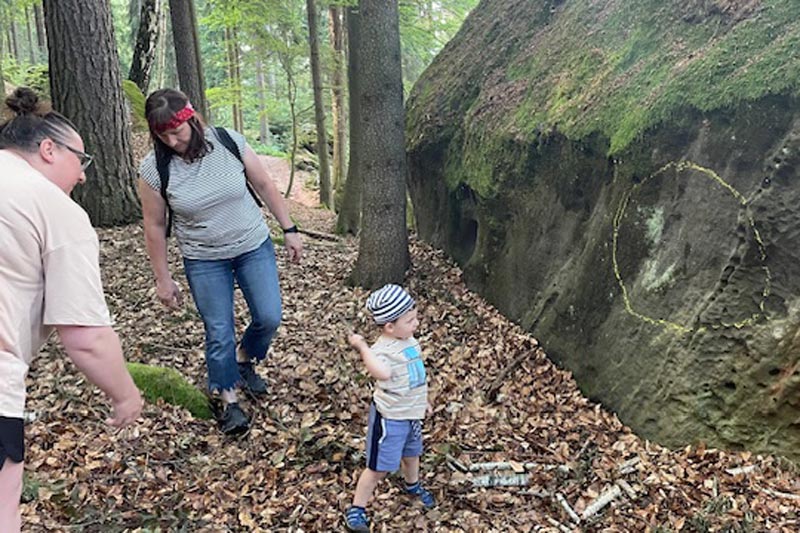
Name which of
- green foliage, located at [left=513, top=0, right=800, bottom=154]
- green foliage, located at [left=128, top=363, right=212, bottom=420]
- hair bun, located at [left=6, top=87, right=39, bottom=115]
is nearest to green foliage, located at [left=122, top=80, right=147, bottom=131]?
green foliage, located at [left=513, top=0, right=800, bottom=154]

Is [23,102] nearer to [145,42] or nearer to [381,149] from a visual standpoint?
[381,149]

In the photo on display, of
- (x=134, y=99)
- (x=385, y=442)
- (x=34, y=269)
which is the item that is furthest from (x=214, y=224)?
(x=134, y=99)

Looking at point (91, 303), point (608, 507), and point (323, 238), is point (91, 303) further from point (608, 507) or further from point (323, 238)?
point (323, 238)

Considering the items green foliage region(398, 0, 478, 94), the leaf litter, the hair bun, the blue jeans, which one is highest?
green foliage region(398, 0, 478, 94)

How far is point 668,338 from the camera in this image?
4.29m

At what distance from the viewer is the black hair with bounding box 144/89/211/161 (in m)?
3.76

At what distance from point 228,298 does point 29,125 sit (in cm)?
223

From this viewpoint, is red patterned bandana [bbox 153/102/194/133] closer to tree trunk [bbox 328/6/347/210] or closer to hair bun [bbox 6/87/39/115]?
hair bun [bbox 6/87/39/115]

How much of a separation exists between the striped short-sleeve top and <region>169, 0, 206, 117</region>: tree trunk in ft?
22.2

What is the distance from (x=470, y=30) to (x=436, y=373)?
5702 millimetres

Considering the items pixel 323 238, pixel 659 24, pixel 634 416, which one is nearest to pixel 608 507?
pixel 634 416

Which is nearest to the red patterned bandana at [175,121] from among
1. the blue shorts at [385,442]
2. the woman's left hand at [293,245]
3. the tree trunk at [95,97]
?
the woman's left hand at [293,245]

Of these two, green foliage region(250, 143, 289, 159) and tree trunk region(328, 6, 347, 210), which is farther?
green foliage region(250, 143, 289, 159)

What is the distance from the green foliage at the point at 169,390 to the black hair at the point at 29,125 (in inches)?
105
